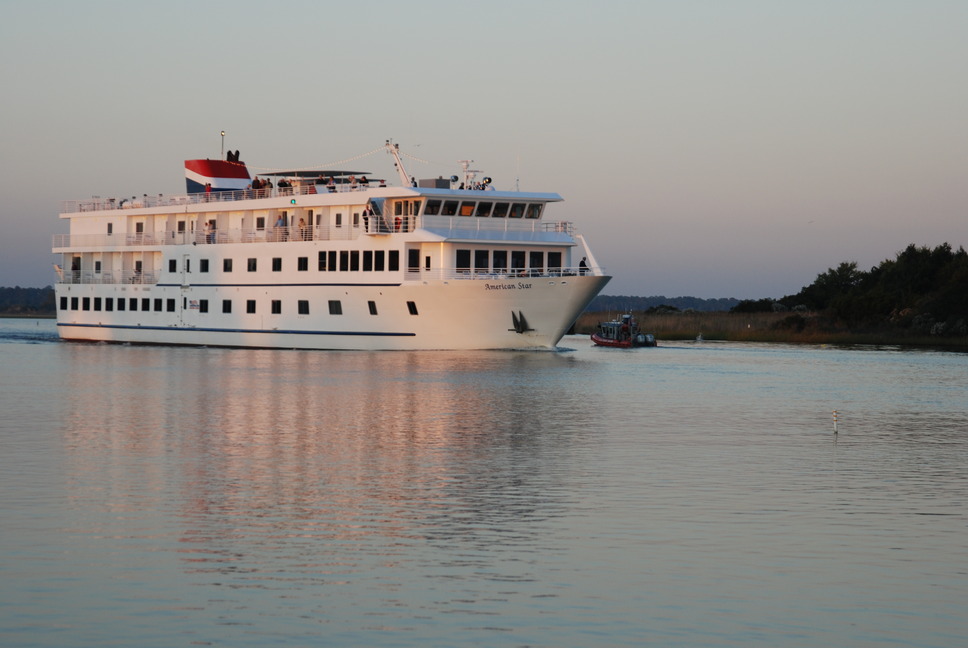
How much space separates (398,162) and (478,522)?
47550 millimetres

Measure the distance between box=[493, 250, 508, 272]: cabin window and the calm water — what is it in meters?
22.5

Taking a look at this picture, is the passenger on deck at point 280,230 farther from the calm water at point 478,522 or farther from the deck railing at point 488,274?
the calm water at point 478,522

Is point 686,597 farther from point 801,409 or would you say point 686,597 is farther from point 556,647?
point 801,409

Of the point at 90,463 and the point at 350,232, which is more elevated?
the point at 350,232

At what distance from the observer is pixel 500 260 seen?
57938 millimetres

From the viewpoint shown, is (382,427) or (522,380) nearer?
(382,427)

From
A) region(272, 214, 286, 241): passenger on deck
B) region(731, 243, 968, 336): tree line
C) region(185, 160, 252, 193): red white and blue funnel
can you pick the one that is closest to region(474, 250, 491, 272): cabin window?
region(272, 214, 286, 241): passenger on deck

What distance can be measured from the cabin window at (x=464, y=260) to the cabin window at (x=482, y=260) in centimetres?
32

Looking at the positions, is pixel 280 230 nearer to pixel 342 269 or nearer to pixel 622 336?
pixel 342 269

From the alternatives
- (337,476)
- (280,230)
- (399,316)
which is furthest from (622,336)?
(337,476)

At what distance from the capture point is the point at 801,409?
112ft

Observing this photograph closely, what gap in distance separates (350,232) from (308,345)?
18.7 feet

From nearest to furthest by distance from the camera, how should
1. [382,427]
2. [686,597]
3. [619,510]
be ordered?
[686,597] → [619,510] → [382,427]

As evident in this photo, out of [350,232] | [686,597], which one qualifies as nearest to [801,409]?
[686,597]
